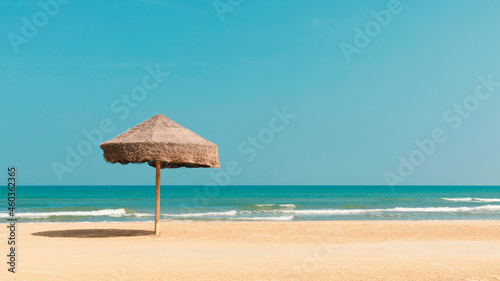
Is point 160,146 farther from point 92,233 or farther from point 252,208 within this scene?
point 252,208

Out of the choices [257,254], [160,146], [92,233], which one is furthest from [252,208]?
[257,254]

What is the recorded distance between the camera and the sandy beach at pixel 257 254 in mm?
7004

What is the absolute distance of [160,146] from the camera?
10.3 m

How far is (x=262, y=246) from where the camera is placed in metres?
10.1

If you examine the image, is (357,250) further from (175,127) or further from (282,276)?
(175,127)

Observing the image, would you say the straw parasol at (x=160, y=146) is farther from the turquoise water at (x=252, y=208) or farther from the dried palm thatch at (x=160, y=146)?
the turquoise water at (x=252, y=208)

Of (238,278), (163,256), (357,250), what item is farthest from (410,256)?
(163,256)

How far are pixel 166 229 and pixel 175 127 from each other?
3493mm

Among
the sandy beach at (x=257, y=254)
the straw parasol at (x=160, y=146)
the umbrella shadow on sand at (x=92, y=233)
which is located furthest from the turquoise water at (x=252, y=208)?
the straw parasol at (x=160, y=146)

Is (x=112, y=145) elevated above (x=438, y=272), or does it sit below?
above

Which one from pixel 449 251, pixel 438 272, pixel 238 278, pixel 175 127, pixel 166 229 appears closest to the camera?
pixel 238 278

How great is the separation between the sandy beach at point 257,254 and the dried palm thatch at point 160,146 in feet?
5.69

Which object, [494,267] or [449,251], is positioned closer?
[494,267]

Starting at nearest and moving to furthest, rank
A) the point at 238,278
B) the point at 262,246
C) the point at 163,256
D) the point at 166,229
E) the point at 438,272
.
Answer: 1. the point at 238,278
2. the point at 438,272
3. the point at 163,256
4. the point at 262,246
5. the point at 166,229
